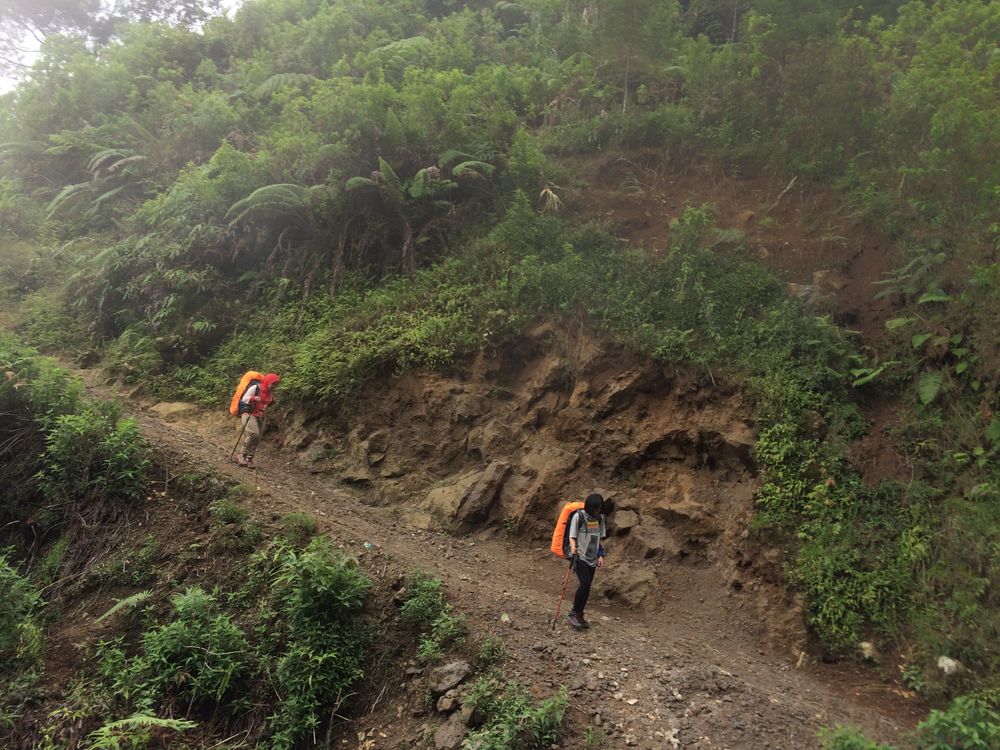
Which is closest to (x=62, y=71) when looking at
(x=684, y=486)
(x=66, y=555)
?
(x=66, y=555)

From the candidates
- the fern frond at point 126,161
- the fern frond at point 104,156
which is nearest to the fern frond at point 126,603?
the fern frond at point 126,161

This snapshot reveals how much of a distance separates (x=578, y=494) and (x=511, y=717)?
410 cm

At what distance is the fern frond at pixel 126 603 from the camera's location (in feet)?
21.3

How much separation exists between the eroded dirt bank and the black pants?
0.31 m

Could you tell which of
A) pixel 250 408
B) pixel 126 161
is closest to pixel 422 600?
pixel 250 408

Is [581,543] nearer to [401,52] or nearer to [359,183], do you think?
[359,183]

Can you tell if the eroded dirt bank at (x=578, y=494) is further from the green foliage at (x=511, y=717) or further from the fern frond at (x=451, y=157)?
the fern frond at (x=451, y=157)

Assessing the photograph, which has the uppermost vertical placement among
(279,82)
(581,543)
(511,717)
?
(279,82)

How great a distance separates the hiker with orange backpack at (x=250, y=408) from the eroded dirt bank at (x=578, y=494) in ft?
1.22

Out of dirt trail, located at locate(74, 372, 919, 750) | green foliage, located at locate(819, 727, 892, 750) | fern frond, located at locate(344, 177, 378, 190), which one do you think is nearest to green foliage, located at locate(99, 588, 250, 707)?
dirt trail, located at locate(74, 372, 919, 750)

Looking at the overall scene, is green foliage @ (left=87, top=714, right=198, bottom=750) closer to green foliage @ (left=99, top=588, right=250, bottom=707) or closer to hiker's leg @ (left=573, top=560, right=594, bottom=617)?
green foliage @ (left=99, top=588, right=250, bottom=707)

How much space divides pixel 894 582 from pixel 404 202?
10474 mm

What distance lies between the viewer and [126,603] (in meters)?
6.59

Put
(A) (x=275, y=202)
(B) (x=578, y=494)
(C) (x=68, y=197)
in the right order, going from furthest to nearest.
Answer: (C) (x=68, y=197)
(A) (x=275, y=202)
(B) (x=578, y=494)
